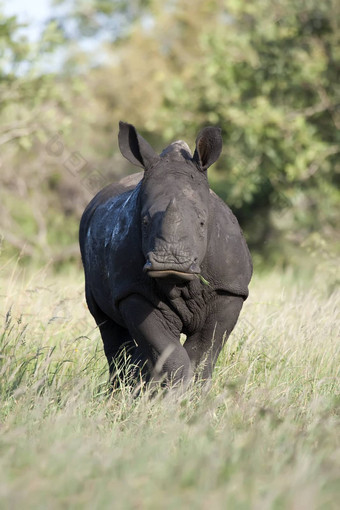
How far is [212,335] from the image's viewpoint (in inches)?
196

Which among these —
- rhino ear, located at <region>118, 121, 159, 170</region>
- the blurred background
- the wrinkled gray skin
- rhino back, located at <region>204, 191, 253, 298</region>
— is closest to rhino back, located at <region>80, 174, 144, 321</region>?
the wrinkled gray skin

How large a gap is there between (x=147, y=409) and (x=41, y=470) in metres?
1.26

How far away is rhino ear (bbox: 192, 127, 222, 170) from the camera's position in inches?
186

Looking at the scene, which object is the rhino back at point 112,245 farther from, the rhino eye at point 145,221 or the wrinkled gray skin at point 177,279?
the rhino eye at point 145,221

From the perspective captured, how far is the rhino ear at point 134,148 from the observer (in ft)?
15.7

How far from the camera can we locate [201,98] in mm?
13469

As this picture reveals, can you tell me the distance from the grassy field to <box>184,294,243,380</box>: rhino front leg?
7.4 inches

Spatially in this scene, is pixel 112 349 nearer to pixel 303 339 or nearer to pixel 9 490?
pixel 303 339

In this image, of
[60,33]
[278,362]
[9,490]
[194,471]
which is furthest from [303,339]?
[60,33]

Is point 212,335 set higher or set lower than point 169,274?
lower

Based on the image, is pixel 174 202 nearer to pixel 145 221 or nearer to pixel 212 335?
pixel 145 221

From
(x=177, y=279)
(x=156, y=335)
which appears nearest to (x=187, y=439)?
(x=177, y=279)

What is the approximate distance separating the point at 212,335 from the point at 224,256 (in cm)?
52

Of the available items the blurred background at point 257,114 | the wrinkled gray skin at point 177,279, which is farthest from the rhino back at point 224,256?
the blurred background at point 257,114
